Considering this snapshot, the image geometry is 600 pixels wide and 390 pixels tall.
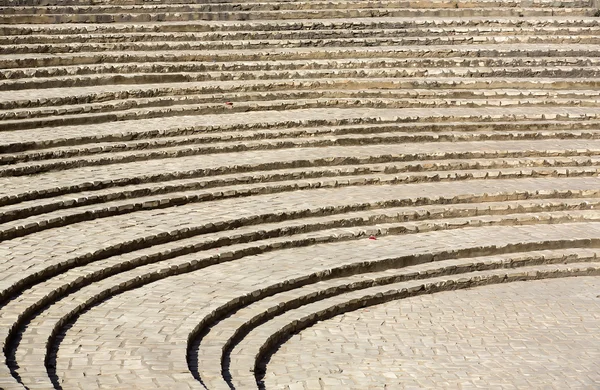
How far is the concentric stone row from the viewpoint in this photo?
872cm

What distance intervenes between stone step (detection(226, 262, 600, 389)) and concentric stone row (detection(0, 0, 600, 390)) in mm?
28

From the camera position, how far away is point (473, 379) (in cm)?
880

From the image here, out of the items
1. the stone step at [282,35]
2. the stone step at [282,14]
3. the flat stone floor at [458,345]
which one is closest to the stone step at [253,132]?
the stone step at [282,35]

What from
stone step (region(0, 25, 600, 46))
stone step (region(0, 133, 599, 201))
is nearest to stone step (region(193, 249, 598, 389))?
stone step (region(0, 133, 599, 201))

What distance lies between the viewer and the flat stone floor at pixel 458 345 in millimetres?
8734

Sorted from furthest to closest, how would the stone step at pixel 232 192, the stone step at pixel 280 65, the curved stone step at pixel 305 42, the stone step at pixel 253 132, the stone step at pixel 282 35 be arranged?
the stone step at pixel 282 35 < the curved stone step at pixel 305 42 < the stone step at pixel 280 65 < the stone step at pixel 253 132 < the stone step at pixel 232 192

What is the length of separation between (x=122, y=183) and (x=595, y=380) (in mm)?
5370

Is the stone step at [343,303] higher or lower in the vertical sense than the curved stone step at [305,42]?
lower

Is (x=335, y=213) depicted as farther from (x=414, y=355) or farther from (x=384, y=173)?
(x=414, y=355)

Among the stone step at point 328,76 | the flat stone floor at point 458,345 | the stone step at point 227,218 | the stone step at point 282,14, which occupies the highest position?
the stone step at point 282,14

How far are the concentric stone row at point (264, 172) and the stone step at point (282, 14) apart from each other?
0.11ft

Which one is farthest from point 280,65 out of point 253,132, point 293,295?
point 293,295

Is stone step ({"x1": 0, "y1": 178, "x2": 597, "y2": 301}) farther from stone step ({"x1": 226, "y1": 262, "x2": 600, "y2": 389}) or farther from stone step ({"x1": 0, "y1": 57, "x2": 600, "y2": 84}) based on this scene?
stone step ({"x1": 0, "y1": 57, "x2": 600, "y2": 84})

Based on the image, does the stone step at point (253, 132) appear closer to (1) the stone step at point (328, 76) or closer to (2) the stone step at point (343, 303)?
(1) the stone step at point (328, 76)
